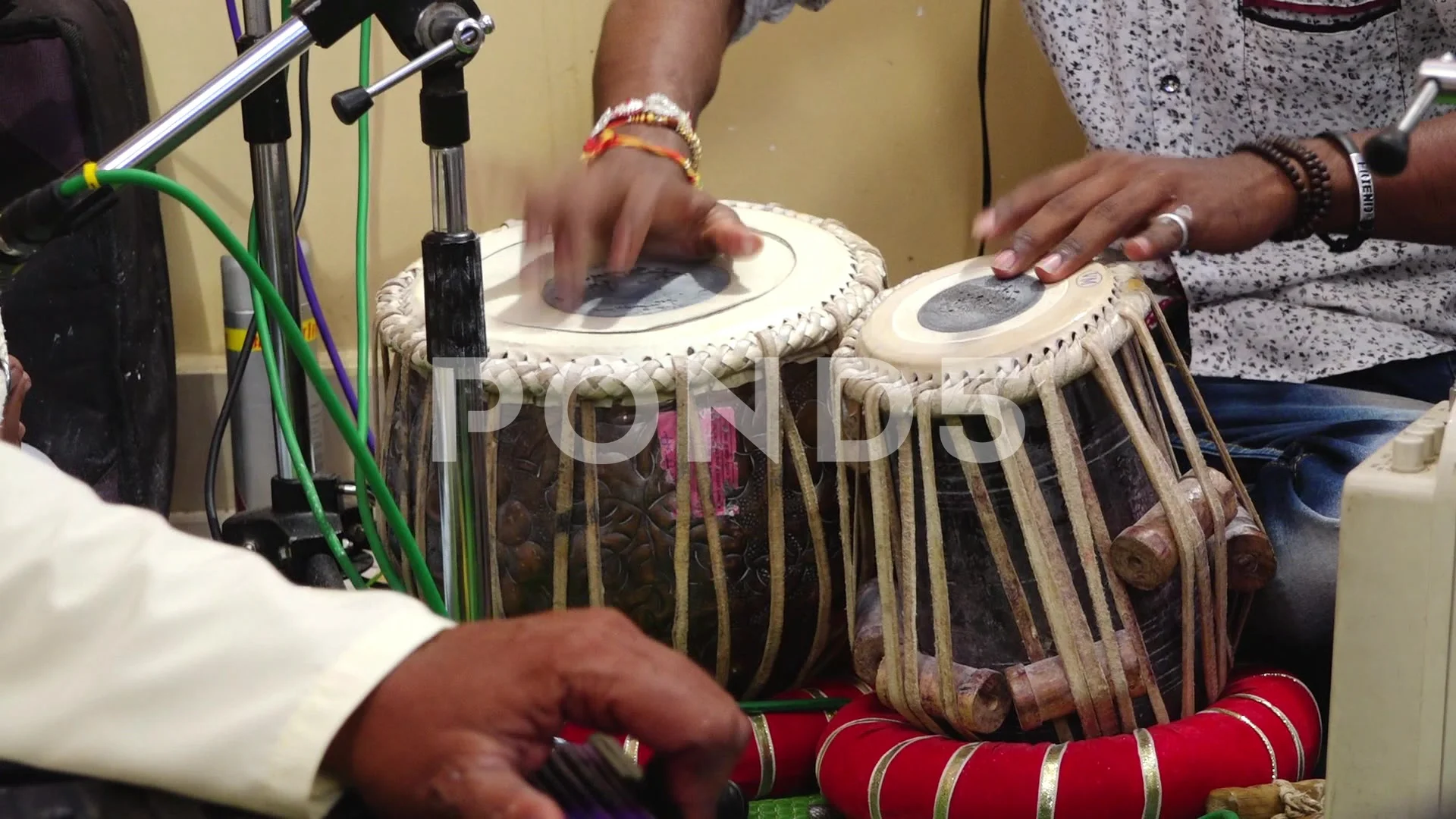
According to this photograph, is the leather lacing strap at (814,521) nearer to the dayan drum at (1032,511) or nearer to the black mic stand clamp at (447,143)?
the dayan drum at (1032,511)

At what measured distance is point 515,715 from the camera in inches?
23.5

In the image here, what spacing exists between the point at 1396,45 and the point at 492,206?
0.85 meters

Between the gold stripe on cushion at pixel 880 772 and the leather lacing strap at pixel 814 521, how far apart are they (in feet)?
0.52

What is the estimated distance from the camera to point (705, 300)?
1.17 metres

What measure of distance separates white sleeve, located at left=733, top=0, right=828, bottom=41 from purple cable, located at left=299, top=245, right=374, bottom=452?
0.66 meters

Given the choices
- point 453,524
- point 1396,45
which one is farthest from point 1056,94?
point 453,524

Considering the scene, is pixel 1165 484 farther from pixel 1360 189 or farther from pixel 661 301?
pixel 661 301

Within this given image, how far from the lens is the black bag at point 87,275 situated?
1707 mm

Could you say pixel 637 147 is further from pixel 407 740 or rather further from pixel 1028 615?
pixel 407 740

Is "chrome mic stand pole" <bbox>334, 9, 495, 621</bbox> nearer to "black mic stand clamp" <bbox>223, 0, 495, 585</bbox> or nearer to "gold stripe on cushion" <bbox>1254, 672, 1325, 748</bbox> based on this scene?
"black mic stand clamp" <bbox>223, 0, 495, 585</bbox>

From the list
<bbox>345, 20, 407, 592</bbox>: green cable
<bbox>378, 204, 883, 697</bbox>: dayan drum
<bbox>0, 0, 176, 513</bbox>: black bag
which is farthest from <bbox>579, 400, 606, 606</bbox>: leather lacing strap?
<bbox>0, 0, 176, 513</bbox>: black bag

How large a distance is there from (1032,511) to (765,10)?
75cm

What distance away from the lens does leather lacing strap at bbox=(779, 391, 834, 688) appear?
119 centimetres

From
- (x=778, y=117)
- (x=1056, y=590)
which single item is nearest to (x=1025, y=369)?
(x=1056, y=590)
